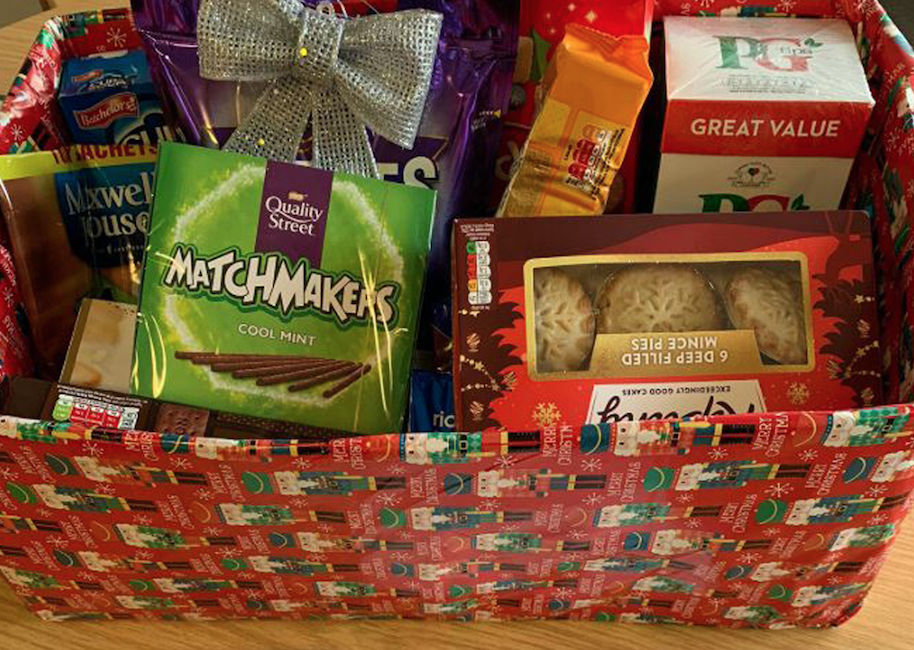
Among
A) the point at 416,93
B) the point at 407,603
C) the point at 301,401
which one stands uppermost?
the point at 416,93

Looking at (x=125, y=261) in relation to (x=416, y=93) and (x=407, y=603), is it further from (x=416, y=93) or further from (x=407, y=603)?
(x=407, y=603)

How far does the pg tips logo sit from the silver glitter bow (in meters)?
0.29

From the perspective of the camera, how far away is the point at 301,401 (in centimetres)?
82

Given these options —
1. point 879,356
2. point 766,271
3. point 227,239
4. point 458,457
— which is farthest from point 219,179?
point 879,356

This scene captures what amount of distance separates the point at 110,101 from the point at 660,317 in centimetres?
62

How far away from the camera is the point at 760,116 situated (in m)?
0.86

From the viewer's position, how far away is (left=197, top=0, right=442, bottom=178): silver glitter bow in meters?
0.85

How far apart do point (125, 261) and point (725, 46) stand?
67cm

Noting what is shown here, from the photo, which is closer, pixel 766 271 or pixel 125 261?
pixel 766 271

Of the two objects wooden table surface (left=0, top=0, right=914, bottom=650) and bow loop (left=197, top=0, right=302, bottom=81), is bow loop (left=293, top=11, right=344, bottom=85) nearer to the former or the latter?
bow loop (left=197, top=0, right=302, bottom=81)

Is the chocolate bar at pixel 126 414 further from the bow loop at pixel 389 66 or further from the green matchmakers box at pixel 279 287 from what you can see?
the bow loop at pixel 389 66

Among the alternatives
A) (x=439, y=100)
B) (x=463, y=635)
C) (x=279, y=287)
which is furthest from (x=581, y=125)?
(x=463, y=635)

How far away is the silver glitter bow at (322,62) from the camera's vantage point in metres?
0.85

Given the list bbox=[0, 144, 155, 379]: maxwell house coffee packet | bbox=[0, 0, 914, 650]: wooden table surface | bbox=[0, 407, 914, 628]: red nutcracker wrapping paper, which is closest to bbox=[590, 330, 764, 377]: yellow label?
bbox=[0, 407, 914, 628]: red nutcracker wrapping paper
